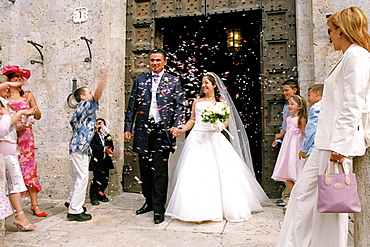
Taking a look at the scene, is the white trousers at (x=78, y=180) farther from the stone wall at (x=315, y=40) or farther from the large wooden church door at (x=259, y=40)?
the stone wall at (x=315, y=40)

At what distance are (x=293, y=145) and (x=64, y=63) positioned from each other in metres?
4.42

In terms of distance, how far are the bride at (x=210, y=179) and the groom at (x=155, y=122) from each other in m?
0.23

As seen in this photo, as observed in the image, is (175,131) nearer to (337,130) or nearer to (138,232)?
(138,232)

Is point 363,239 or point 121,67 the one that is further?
point 121,67

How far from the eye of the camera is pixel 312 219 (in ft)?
8.39

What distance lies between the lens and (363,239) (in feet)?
7.74

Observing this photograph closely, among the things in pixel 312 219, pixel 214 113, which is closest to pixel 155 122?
pixel 214 113

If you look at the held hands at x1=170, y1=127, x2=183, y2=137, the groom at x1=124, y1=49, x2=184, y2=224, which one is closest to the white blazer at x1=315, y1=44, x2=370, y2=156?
the held hands at x1=170, y1=127, x2=183, y2=137

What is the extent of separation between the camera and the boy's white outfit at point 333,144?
90.0 inches

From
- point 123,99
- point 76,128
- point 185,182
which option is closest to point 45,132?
point 123,99

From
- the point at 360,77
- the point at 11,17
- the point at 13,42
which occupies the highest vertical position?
the point at 11,17

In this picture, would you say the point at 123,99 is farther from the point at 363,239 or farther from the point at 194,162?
the point at 363,239

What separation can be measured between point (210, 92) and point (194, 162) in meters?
1.18

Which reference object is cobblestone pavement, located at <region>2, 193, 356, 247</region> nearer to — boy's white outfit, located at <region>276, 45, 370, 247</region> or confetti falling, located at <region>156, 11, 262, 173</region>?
boy's white outfit, located at <region>276, 45, 370, 247</region>
